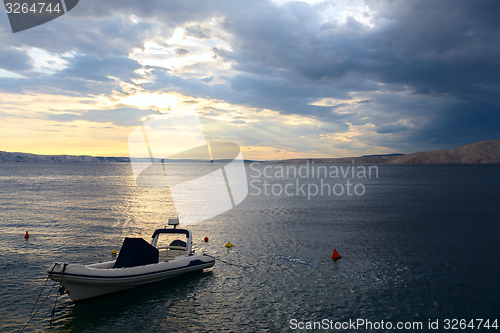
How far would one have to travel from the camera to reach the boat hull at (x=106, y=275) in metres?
13.5

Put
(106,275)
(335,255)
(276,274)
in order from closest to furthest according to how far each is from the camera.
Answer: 1. (106,275)
2. (276,274)
3. (335,255)

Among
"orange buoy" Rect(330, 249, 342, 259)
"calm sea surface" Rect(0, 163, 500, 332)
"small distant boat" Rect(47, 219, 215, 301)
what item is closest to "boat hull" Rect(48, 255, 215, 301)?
"small distant boat" Rect(47, 219, 215, 301)

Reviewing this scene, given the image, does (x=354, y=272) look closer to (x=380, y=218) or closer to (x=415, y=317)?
(x=415, y=317)

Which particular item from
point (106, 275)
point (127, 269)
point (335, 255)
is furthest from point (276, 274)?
point (106, 275)

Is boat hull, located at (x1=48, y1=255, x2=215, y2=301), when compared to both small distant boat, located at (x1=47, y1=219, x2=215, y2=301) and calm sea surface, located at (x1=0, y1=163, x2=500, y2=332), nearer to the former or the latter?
small distant boat, located at (x1=47, y1=219, x2=215, y2=301)

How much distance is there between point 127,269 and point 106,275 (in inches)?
43.0

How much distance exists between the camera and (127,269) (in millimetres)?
15547

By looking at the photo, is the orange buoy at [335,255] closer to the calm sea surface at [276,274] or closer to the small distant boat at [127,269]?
the calm sea surface at [276,274]

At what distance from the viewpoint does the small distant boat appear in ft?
45.0

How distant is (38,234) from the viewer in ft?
91.4

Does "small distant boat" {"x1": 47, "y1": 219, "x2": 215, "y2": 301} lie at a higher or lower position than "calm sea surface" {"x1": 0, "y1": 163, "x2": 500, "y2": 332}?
higher

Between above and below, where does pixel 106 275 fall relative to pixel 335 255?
above

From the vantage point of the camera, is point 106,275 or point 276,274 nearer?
point 106,275

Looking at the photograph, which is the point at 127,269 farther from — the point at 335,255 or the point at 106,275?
the point at 335,255
